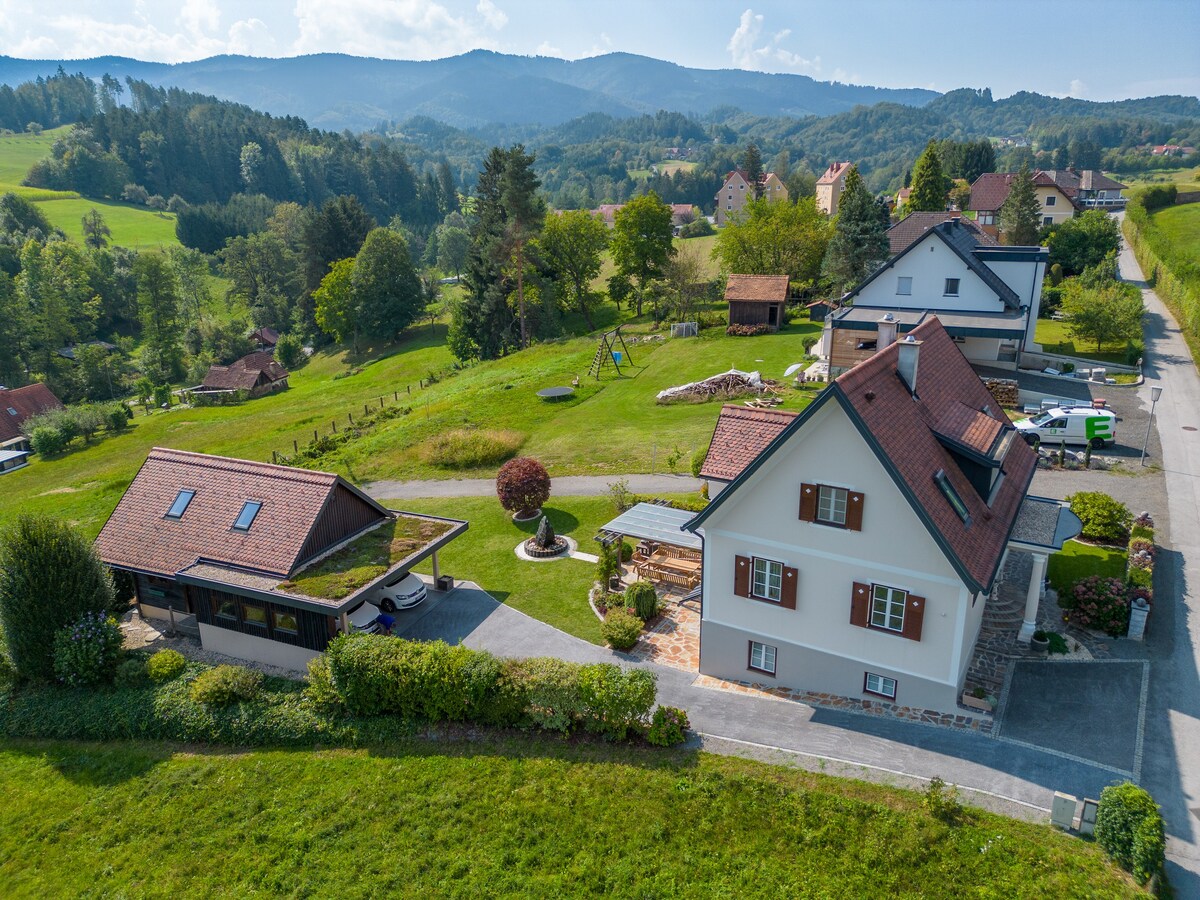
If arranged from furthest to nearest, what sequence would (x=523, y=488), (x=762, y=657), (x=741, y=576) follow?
(x=523, y=488) → (x=762, y=657) → (x=741, y=576)

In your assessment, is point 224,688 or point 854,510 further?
point 224,688

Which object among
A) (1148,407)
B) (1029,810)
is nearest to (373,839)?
(1029,810)

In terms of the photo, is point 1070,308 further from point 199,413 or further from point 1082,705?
point 199,413

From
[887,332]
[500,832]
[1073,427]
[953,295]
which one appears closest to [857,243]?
[953,295]

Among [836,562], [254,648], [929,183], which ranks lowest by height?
[254,648]

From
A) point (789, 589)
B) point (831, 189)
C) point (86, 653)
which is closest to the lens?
point (789, 589)

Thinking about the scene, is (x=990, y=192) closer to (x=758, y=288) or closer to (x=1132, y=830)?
(x=758, y=288)

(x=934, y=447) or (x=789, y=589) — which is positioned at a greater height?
(x=934, y=447)
